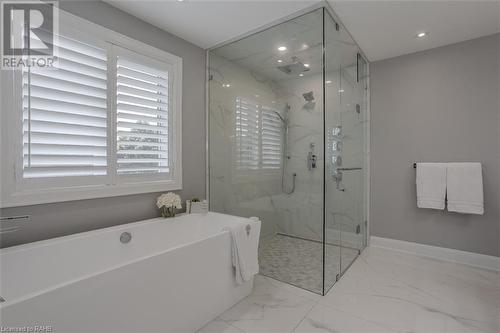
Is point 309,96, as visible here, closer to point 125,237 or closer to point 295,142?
point 295,142

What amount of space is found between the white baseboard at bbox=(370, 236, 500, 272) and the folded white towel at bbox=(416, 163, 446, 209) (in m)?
0.55

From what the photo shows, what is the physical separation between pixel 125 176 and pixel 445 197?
3.54m

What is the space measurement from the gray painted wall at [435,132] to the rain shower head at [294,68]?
1.40 m

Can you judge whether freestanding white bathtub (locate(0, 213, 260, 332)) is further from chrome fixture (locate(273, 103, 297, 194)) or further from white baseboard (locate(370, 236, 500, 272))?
white baseboard (locate(370, 236, 500, 272))

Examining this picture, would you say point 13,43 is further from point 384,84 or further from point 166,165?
point 384,84

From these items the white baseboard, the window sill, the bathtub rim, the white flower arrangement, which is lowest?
the white baseboard

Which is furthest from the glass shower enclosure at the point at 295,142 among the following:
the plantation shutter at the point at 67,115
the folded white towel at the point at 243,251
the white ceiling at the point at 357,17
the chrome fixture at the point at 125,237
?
the plantation shutter at the point at 67,115

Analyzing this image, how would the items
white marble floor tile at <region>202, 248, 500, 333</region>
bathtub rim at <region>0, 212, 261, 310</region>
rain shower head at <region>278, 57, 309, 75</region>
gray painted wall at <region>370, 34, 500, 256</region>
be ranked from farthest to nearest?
gray painted wall at <region>370, 34, 500, 256</region> < rain shower head at <region>278, 57, 309, 75</region> < white marble floor tile at <region>202, 248, 500, 333</region> < bathtub rim at <region>0, 212, 261, 310</region>

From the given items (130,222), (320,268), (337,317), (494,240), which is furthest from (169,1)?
(494,240)

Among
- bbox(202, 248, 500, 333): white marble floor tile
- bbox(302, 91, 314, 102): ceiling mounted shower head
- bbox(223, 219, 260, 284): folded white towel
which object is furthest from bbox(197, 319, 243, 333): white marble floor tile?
bbox(302, 91, 314, 102): ceiling mounted shower head

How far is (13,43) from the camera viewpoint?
1.65 m

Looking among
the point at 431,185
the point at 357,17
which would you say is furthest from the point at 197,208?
the point at 431,185

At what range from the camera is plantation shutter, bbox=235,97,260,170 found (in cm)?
296

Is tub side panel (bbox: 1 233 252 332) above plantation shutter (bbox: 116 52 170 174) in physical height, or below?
below
